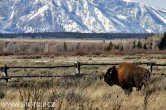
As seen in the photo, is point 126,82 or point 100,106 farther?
point 126,82

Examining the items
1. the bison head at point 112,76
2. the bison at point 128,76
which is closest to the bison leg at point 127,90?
the bison at point 128,76

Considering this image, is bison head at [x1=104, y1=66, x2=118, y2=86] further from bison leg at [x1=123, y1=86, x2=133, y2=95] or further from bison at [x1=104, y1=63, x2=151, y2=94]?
bison leg at [x1=123, y1=86, x2=133, y2=95]

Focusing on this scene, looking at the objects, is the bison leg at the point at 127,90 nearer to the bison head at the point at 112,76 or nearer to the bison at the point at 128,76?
the bison at the point at 128,76

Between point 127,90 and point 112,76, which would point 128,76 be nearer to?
point 127,90

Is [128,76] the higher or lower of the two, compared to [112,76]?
higher

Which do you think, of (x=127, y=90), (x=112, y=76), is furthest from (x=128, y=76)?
(x=112, y=76)

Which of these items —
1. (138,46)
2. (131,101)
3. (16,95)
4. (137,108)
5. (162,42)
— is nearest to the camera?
(137,108)

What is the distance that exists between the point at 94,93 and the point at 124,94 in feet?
3.13

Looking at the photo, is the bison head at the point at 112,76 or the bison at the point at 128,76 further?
the bison head at the point at 112,76

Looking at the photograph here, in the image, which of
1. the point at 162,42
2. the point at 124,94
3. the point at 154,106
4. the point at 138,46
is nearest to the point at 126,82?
the point at 124,94

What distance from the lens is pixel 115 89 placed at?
16781 mm

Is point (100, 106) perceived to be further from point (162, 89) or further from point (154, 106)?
point (162, 89)

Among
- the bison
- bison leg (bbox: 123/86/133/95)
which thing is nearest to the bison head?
the bison

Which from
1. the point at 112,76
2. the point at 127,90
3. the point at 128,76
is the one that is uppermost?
the point at 128,76
